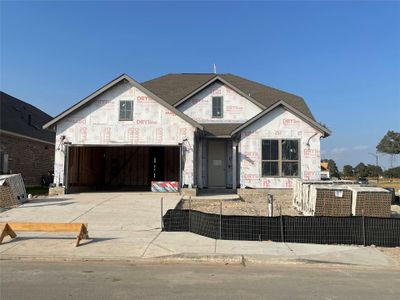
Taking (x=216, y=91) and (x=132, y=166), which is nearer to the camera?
(x=216, y=91)

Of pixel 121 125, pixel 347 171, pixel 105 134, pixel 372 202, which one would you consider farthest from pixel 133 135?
pixel 347 171

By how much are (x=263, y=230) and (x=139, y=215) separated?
4.94 metres

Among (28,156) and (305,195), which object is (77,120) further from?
(305,195)

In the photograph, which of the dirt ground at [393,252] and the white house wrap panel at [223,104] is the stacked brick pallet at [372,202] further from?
the white house wrap panel at [223,104]

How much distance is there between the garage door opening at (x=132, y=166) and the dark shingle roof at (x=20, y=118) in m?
6.33

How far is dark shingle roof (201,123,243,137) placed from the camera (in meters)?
22.1

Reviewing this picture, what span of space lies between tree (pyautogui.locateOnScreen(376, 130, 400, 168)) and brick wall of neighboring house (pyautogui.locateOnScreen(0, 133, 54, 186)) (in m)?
104

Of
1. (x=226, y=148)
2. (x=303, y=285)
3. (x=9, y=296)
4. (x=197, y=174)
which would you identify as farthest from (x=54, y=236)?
(x=226, y=148)

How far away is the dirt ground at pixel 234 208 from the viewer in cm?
1594

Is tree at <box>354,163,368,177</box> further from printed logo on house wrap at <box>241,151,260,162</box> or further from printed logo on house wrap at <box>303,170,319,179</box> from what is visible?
printed logo on house wrap at <box>241,151,260,162</box>

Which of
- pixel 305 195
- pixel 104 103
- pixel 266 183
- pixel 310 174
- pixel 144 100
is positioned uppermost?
pixel 144 100

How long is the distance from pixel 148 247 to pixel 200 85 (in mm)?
17041

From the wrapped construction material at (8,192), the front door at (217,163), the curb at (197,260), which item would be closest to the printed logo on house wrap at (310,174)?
the front door at (217,163)

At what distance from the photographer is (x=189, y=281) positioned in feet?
24.1
